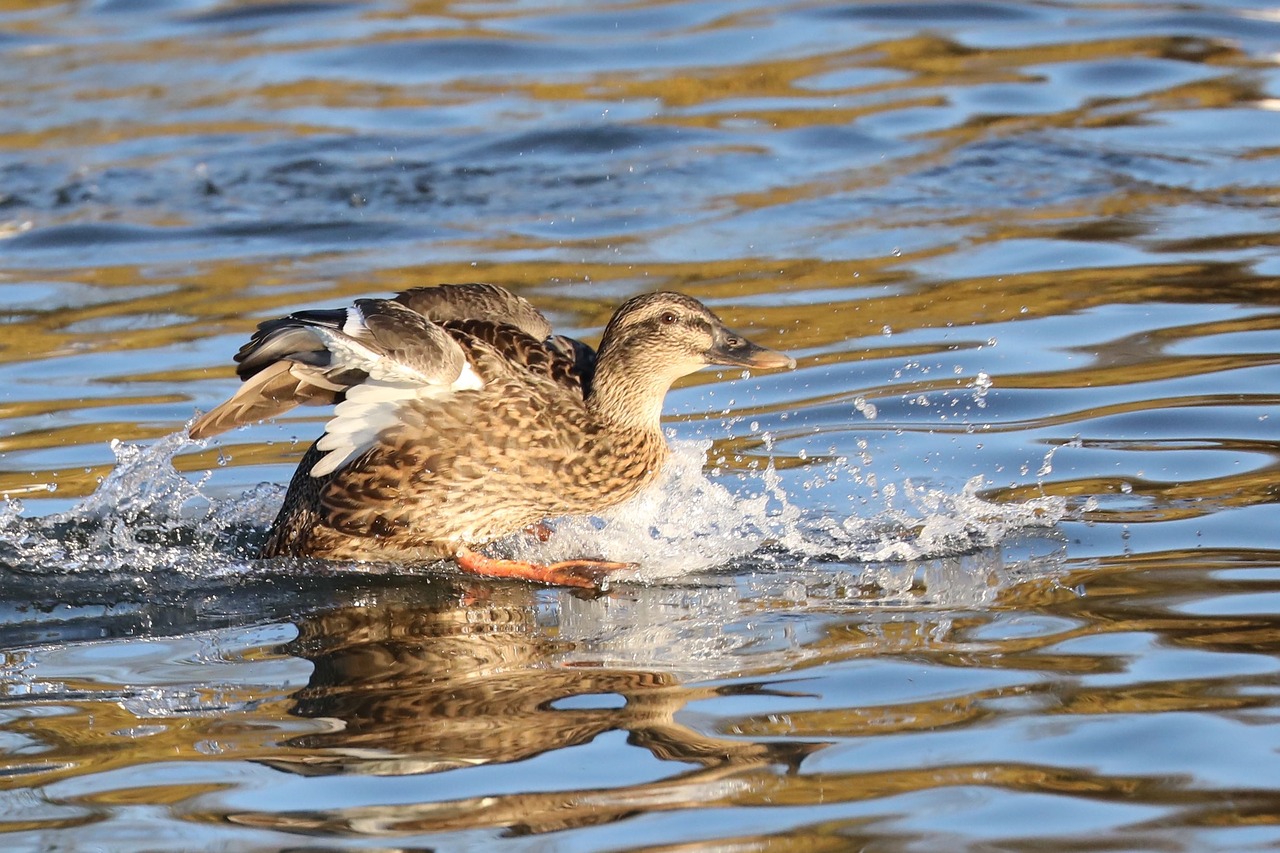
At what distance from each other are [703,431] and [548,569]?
209cm

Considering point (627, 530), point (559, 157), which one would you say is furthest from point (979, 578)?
point (559, 157)

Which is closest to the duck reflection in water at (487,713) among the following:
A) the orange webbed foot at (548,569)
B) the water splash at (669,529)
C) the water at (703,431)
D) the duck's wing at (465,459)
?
the water at (703,431)

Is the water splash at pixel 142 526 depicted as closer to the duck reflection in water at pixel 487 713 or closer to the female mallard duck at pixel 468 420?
the female mallard duck at pixel 468 420

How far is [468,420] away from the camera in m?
6.95

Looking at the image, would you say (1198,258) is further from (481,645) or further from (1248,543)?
(481,645)

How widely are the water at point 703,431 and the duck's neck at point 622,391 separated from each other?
421 millimetres

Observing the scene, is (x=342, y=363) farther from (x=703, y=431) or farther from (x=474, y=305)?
(x=703, y=431)

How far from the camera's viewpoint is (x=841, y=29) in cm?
1627

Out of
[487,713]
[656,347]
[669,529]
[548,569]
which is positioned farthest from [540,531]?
[487,713]

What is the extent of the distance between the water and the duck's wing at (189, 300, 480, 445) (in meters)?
0.61

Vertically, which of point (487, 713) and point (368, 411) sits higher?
point (368, 411)

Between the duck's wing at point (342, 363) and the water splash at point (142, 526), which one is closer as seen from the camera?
the duck's wing at point (342, 363)

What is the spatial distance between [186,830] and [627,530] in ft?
10.2

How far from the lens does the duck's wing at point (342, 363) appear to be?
6.42 metres
